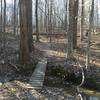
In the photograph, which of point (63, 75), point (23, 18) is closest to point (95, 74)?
point (63, 75)

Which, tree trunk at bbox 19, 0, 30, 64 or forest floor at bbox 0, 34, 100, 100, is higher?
tree trunk at bbox 19, 0, 30, 64

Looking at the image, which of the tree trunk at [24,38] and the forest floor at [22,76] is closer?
the forest floor at [22,76]

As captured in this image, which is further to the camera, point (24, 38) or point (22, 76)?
point (24, 38)

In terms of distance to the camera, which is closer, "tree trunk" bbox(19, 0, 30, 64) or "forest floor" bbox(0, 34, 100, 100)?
"forest floor" bbox(0, 34, 100, 100)

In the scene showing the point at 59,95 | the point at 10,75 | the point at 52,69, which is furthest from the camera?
the point at 52,69

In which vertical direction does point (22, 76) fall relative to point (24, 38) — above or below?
below

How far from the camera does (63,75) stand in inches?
622

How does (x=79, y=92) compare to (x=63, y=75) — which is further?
(x=63, y=75)

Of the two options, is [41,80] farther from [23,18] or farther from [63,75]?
[23,18]

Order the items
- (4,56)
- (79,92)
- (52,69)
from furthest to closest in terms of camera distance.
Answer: (4,56) → (52,69) → (79,92)

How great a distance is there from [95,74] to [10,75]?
525 cm

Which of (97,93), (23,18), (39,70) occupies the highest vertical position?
(23,18)

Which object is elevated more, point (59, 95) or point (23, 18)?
point (23, 18)

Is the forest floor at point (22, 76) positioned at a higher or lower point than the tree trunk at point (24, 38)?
lower
